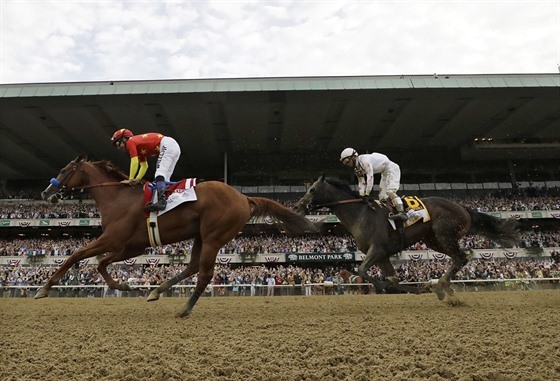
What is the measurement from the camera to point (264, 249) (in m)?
31.1

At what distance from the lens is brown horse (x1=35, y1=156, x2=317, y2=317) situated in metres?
6.30

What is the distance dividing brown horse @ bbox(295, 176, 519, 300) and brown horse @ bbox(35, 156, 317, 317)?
1.99m

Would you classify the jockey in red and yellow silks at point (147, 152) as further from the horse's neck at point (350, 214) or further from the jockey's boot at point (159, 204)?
the horse's neck at point (350, 214)

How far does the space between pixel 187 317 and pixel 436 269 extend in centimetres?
1987

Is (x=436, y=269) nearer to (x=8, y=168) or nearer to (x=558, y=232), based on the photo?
(x=558, y=232)

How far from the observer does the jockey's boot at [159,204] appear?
6.28 metres

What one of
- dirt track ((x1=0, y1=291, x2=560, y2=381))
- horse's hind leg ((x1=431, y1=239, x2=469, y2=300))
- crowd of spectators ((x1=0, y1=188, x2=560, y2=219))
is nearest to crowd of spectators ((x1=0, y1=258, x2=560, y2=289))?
crowd of spectators ((x1=0, y1=188, x2=560, y2=219))

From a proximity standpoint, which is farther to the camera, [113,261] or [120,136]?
[120,136]

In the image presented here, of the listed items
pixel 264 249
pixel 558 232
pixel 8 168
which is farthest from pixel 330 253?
pixel 8 168

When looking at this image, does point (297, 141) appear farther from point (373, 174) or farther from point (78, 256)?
point (78, 256)

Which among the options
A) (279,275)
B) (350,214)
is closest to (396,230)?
(350,214)

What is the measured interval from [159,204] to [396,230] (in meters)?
4.38

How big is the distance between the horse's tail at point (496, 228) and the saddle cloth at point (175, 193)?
5908 mm

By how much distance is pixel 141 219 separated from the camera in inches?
253
